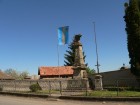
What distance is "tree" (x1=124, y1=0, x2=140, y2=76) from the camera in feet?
112

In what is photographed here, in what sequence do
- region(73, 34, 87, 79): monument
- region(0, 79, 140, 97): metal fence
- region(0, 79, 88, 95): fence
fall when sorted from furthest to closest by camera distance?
region(73, 34, 87, 79): monument → region(0, 79, 88, 95): fence → region(0, 79, 140, 97): metal fence

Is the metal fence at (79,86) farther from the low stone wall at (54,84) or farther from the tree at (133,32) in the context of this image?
the tree at (133,32)

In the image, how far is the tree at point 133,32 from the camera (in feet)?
112

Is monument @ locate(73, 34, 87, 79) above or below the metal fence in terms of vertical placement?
above

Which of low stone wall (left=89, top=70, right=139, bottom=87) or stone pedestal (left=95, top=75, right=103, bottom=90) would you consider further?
low stone wall (left=89, top=70, right=139, bottom=87)

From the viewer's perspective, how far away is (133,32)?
113 ft

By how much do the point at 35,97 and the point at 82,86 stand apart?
5.60 meters

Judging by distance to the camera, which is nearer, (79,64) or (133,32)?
(79,64)

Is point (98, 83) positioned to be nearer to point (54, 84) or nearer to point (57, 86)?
point (57, 86)

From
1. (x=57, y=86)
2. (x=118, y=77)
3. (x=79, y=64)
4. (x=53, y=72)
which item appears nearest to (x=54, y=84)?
(x=57, y=86)

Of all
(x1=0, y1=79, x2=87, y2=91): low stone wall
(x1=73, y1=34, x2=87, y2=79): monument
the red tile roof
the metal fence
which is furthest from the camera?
the red tile roof

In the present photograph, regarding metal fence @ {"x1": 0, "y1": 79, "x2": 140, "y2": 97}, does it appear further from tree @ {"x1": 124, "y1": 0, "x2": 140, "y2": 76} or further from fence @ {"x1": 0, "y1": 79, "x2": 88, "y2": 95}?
Result: tree @ {"x1": 124, "y1": 0, "x2": 140, "y2": 76}

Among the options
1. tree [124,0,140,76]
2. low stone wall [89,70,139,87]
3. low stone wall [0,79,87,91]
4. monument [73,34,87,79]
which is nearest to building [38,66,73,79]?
low stone wall [89,70,139,87]

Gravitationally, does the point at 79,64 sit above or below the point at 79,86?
above
